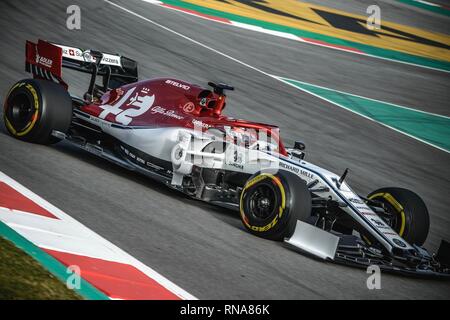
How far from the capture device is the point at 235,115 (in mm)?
15516

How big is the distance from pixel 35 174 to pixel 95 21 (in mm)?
11275

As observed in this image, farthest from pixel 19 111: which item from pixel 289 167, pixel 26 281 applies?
pixel 26 281

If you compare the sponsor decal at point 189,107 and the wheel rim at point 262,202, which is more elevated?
the sponsor decal at point 189,107

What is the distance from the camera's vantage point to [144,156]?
10219 mm

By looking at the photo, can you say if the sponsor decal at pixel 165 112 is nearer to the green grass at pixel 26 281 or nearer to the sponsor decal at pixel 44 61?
the sponsor decal at pixel 44 61

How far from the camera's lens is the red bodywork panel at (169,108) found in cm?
1005

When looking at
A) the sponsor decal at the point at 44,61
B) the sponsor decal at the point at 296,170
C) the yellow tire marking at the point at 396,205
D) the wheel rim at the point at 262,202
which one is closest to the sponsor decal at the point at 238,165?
the sponsor decal at the point at 296,170

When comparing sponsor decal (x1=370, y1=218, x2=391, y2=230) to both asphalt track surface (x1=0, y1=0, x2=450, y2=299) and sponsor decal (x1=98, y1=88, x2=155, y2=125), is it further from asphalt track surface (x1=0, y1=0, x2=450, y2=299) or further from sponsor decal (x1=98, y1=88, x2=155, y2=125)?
sponsor decal (x1=98, y1=88, x2=155, y2=125)

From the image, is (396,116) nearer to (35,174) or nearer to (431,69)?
(431,69)

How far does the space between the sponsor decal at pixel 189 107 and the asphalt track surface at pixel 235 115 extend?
40.8 inches

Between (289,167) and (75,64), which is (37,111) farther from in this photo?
(289,167)

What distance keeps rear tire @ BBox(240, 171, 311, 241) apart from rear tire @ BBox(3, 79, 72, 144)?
116 inches

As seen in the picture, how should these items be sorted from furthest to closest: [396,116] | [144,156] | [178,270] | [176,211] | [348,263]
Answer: [396,116] < [144,156] < [176,211] < [348,263] < [178,270]
